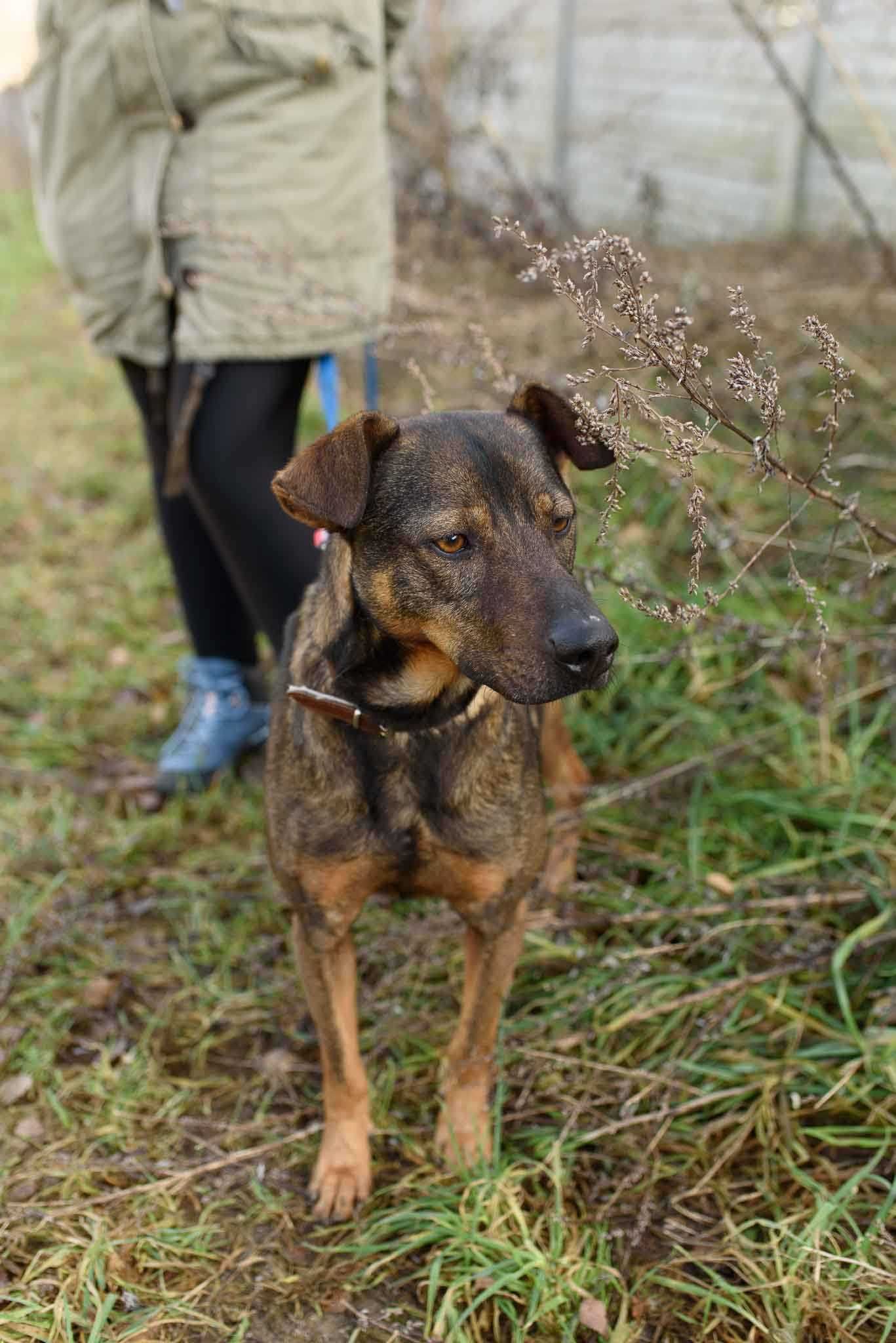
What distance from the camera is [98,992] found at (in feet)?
10.6

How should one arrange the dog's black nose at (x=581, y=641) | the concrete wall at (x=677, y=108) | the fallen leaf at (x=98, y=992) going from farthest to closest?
the concrete wall at (x=677, y=108) < the fallen leaf at (x=98, y=992) < the dog's black nose at (x=581, y=641)

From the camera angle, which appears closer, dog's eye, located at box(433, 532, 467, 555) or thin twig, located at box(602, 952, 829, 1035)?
dog's eye, located at box(433, 532, 467, 555)

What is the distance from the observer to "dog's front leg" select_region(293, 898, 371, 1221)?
8.66 feet

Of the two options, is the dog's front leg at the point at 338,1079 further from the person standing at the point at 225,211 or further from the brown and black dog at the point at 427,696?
the person standing at the point at 225,211

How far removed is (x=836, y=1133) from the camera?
273 cm

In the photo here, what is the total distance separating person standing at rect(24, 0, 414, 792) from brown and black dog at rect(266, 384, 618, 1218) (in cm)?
86

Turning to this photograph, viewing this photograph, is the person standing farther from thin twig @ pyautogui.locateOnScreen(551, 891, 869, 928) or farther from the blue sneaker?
thin twig @ pyautogui.locateOnScreen(551, 891, 869, 928)

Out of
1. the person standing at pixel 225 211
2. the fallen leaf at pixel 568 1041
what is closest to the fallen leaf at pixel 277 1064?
the fallen leaf at pixel 568 1041

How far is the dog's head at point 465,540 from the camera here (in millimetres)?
2047

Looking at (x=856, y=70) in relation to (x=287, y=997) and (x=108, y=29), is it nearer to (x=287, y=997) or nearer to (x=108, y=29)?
(x=108, y=29)

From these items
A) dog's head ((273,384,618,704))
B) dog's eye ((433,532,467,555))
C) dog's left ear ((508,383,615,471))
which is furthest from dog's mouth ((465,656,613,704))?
dog's left ear ((508,383,615,471))

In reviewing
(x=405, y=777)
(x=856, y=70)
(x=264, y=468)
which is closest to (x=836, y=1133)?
(x=405, y=777)

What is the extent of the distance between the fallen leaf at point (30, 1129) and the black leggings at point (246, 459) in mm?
1405

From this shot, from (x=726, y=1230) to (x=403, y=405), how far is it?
468 centimetres
